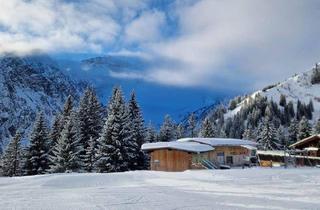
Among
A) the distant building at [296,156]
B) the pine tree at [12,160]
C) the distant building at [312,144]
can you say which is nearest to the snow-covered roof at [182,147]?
the distant building at [296,156]

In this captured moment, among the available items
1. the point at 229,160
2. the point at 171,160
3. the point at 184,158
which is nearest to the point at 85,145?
the point at 171,160

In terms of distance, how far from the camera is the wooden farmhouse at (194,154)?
132 feet

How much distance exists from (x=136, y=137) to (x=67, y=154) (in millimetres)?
9585

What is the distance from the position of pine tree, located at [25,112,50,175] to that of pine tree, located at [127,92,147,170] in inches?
409

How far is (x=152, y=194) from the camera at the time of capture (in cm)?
1675

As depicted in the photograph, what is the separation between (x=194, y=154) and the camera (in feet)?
133

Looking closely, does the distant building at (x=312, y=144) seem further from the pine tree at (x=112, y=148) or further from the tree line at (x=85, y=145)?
the pine tree at (x=112, y=148)

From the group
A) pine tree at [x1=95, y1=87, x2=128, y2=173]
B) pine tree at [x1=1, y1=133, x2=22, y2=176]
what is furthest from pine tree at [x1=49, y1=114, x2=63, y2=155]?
pine tree at [x1=95, y1=87, x2=128, y2=173]

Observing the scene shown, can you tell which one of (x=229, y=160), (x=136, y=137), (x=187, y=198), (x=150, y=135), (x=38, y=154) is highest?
(x=150, y=135)

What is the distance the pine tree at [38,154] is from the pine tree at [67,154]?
6.48 feet

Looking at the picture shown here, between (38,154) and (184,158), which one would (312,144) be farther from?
(38,154)

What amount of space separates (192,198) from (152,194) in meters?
1.88

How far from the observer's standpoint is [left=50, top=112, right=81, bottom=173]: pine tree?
43.4 meters

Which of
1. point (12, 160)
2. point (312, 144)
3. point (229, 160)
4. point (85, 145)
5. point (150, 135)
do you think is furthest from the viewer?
point (150, 135)
